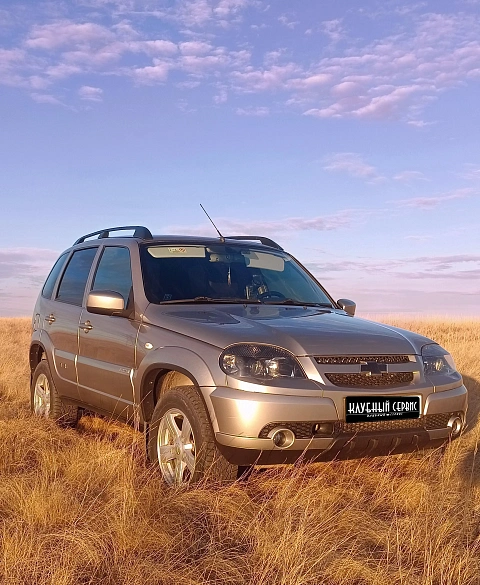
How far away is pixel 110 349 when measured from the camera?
543 centimetres

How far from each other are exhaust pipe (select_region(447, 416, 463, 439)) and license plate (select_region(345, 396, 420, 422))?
35 cm

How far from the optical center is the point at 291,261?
21.1 ft

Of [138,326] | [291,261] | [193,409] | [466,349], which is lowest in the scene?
[466,349]

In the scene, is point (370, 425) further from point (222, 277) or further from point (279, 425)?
point (222, 277)

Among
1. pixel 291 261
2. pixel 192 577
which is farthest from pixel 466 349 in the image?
pixel 192 577

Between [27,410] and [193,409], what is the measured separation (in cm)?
397

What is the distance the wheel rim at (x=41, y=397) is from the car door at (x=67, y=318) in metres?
0.42

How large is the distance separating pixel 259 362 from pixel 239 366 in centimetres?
12

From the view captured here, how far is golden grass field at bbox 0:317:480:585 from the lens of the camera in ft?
9.62

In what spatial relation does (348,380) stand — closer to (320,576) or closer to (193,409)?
(193,409)

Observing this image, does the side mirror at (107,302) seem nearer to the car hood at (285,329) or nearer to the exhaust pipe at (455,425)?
the car hood at (285,329)

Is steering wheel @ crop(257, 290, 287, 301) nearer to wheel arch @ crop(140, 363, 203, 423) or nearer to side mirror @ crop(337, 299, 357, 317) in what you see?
side mirror @ crop(337, 299, 357, 317)

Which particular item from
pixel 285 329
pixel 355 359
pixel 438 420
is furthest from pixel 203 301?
pixel 438 420

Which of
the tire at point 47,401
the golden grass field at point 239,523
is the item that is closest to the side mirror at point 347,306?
the golden grass field at point 239,523
